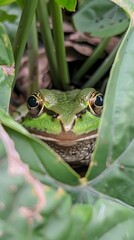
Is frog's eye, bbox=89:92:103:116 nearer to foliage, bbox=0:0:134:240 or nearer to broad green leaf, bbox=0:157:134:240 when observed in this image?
foliage, bbox=0:0:134:240

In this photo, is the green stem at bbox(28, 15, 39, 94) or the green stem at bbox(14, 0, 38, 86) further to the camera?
the green stem at bbox(28, 15, 39, 94)

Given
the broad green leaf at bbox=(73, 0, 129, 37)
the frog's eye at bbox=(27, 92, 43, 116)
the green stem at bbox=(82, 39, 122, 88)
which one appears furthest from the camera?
the green stem at bbox=(82, 39, 122, 88)

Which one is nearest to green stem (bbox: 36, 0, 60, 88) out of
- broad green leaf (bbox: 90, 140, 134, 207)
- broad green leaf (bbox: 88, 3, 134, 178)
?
broad green leaf (bbox: 88, 3, 134, 178)

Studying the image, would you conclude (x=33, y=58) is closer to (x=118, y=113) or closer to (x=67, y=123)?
(x=67, y=123)

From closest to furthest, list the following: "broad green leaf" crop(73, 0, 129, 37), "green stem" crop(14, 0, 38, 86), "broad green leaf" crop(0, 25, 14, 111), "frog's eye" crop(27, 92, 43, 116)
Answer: "broad green leaf" crop(0, 25, 14, 111), "green stem" crop(14, 0, 38, 86), "frog's eye" crop(27, 92, 43, 116), "broad green leaf" crop(73, 0, 129, 37)

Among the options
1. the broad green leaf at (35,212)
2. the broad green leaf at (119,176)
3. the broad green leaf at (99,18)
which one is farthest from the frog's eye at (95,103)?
the broad green leaf at (35,212)
